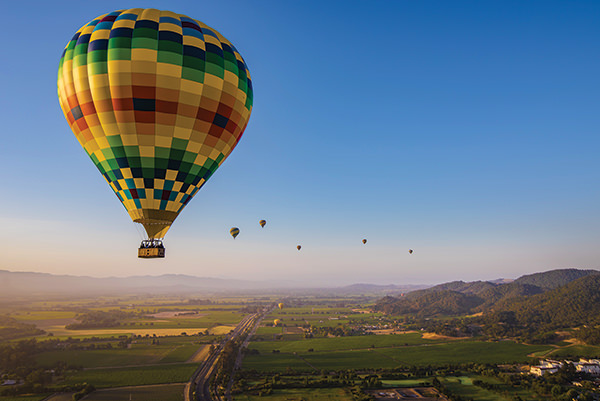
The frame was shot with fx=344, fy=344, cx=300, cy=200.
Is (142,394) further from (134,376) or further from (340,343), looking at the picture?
(340,343)

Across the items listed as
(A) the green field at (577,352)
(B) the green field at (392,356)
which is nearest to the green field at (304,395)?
(B) the green field at (392,356)

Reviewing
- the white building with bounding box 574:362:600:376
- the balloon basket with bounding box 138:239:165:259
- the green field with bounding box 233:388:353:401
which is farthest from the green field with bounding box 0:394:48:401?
the white building with bounding box 574:362:600:376

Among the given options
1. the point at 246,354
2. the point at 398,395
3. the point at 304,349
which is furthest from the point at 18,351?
the point at 398,395

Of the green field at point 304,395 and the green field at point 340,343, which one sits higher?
the green field at point 304,395

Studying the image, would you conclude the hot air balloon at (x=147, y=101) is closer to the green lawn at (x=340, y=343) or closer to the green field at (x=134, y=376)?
the green field at (x=134, y=376)

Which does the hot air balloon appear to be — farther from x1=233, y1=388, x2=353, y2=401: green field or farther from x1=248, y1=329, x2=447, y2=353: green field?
x1=248, y1=329, x2=447, y2=353: green field

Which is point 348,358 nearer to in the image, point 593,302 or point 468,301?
point 593,302

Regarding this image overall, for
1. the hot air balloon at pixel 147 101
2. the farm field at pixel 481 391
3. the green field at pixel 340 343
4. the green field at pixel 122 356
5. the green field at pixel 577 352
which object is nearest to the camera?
the hot air balloon at pixel 147 101
